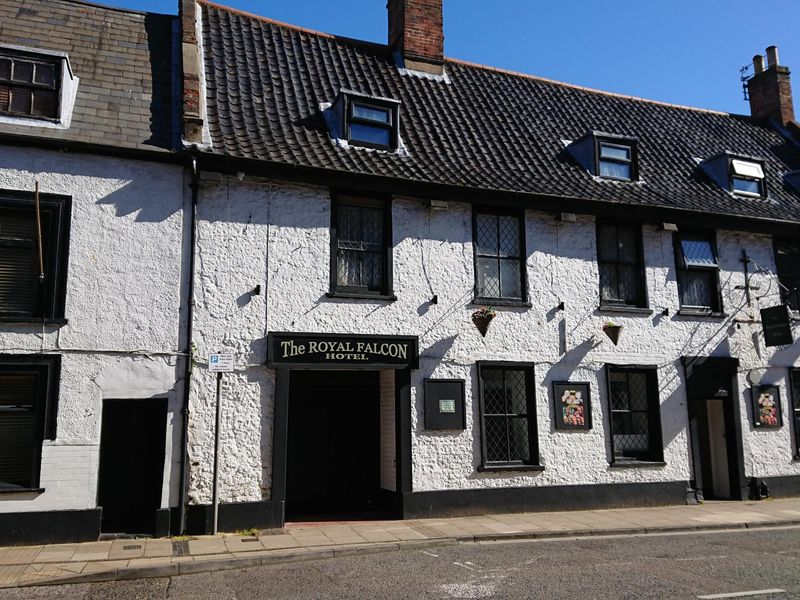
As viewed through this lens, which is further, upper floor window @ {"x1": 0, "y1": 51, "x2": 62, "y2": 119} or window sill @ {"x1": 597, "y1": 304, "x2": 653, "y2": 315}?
window sill @ {"x1": 597, "y1": 304, "x2": 653, "y2": 315}

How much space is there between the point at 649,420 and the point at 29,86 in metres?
13.2

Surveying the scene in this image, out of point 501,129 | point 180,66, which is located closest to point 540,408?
point 501,129

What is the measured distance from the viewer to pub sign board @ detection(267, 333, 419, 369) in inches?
462

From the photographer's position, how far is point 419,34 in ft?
54.9

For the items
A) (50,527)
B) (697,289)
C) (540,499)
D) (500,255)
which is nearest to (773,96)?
(697,289)

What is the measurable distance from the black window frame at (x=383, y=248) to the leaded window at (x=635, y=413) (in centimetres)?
500

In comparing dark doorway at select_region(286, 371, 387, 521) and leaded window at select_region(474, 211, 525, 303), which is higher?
leaded window at select_region(474, 211, 525, 303)

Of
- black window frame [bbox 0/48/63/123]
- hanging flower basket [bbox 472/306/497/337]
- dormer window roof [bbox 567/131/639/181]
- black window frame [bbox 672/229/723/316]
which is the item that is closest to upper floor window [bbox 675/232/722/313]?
black window frame [bbox 672/229/723/316]

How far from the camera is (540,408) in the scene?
13.4m

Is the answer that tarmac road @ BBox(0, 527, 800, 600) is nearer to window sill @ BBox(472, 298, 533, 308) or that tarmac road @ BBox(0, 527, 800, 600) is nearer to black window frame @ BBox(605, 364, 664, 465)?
black window frame @ BBox(605, 364, 664, 465)

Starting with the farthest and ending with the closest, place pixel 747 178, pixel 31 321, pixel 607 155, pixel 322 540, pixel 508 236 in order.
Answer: pixel 747 178, pixel 607 155, pixel 508 236, pixel 31 321, pixel 322 540

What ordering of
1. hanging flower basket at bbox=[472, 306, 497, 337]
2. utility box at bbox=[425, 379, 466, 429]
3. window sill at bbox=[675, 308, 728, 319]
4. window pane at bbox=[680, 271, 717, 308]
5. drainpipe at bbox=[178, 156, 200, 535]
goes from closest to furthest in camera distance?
drainpipe at bbox=[178, 156, 200, 535]
utility box at bbox=[425, 379, 466, 429]
hanging flower basket at bbox=[472, 306, 497, 337]
window sill at bbox=[675, 308, 728, 319]
window pane at bbox=[680, 271, 717, 308]

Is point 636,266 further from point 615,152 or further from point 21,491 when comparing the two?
point 21,491

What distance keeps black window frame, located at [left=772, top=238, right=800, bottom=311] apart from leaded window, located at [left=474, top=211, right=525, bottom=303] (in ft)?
22.5
